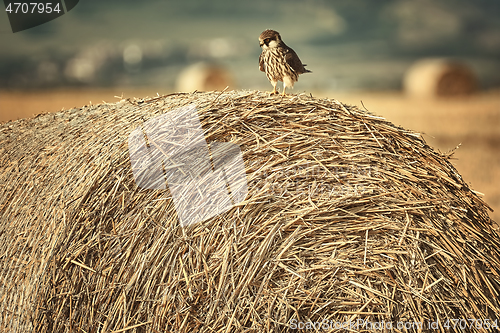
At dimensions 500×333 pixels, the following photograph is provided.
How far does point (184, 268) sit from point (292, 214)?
65 cm

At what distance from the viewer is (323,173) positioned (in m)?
2.62

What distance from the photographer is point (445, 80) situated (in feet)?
52.4

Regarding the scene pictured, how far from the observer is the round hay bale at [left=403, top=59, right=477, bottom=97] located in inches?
626

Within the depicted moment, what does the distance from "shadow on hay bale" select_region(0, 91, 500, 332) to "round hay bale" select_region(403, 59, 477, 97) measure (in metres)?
14.5

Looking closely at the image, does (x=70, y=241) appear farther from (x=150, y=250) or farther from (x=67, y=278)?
(x=150, y=250)

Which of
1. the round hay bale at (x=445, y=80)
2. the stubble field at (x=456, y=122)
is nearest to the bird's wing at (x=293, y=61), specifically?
the stubble field at (x=456, y=122)

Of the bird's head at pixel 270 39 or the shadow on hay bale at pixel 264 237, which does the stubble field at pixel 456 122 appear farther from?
the bird's head at pixel 270 39

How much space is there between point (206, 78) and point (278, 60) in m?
11.6

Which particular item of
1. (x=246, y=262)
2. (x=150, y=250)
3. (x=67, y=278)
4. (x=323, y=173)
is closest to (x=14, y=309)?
(x=67, y=278)
